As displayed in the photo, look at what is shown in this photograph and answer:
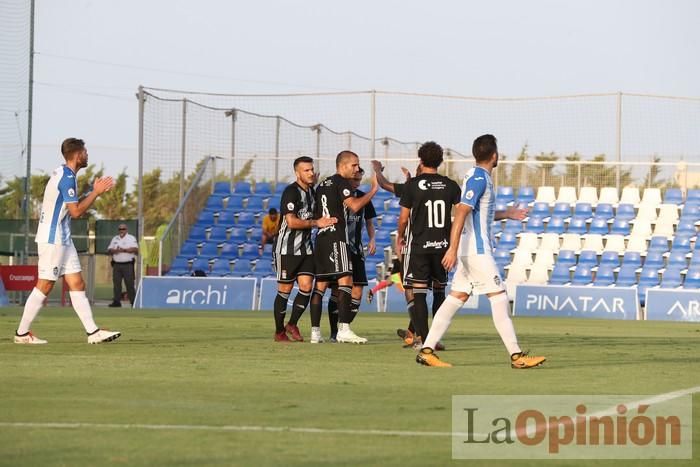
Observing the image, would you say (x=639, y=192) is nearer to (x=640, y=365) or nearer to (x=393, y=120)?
(x=393, y=120)

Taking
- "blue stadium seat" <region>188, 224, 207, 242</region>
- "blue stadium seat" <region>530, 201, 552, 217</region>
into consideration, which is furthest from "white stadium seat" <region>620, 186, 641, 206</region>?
"blue stadium seat" <region>188, 224, 207, 242</region>

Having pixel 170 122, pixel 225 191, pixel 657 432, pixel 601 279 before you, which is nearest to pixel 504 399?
pixel 657 432

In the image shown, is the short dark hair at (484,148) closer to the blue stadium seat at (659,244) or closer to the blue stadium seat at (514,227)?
the blue stadium seat at (659,244)

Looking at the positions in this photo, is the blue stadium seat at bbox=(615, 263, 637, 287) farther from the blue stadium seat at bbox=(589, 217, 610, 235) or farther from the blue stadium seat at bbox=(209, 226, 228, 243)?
the blue stadium seat at bbox=(209, 226, 228, 243)

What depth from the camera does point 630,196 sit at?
109ft

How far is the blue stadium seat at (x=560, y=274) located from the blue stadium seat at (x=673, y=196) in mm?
3075

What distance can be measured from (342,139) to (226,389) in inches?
1023

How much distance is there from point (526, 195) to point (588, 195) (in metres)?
1.55

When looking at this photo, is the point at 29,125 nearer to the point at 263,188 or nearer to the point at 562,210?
the point at 263,188

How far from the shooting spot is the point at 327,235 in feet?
51.4

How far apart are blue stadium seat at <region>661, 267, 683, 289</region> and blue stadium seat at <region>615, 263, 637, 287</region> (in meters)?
0.71

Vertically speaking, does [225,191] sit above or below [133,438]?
above

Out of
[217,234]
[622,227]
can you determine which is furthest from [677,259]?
[217,234]

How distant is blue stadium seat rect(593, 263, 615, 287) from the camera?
31.9 metres
